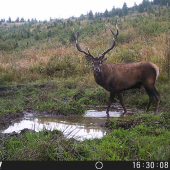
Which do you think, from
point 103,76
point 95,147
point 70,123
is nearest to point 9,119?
point 70,123

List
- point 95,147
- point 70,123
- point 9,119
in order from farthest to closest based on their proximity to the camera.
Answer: point 9,119 < point 70,123 < point 95,147

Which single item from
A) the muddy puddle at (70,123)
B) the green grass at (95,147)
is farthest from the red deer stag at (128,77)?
the green grass at (95,147)

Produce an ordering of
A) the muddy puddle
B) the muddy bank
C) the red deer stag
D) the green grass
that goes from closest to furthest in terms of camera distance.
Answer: the green grass → the muddy puddle → the muddy bank → the red deer stag

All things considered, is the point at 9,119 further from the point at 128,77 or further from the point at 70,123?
the point at 128,77

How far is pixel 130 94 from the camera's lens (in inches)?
398

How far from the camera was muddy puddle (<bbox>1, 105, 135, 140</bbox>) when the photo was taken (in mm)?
6531

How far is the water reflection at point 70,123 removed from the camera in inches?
258

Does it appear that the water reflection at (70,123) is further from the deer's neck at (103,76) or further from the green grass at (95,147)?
the deer's neck at (103,76)

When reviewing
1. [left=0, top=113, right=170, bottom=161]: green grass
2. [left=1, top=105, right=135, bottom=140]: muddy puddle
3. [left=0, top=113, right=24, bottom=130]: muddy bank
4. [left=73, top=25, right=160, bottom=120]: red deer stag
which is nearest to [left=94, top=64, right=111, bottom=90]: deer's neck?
[left=73, top=25, right=160, bottom=120]: red deer stag

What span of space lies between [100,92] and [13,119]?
381cm

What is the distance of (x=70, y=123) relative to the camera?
291 inches

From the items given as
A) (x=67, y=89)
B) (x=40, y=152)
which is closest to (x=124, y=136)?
(x=40, y=152)

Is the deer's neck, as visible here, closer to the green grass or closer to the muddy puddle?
the muddy puddle

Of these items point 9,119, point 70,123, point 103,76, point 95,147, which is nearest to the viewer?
point 95,147
